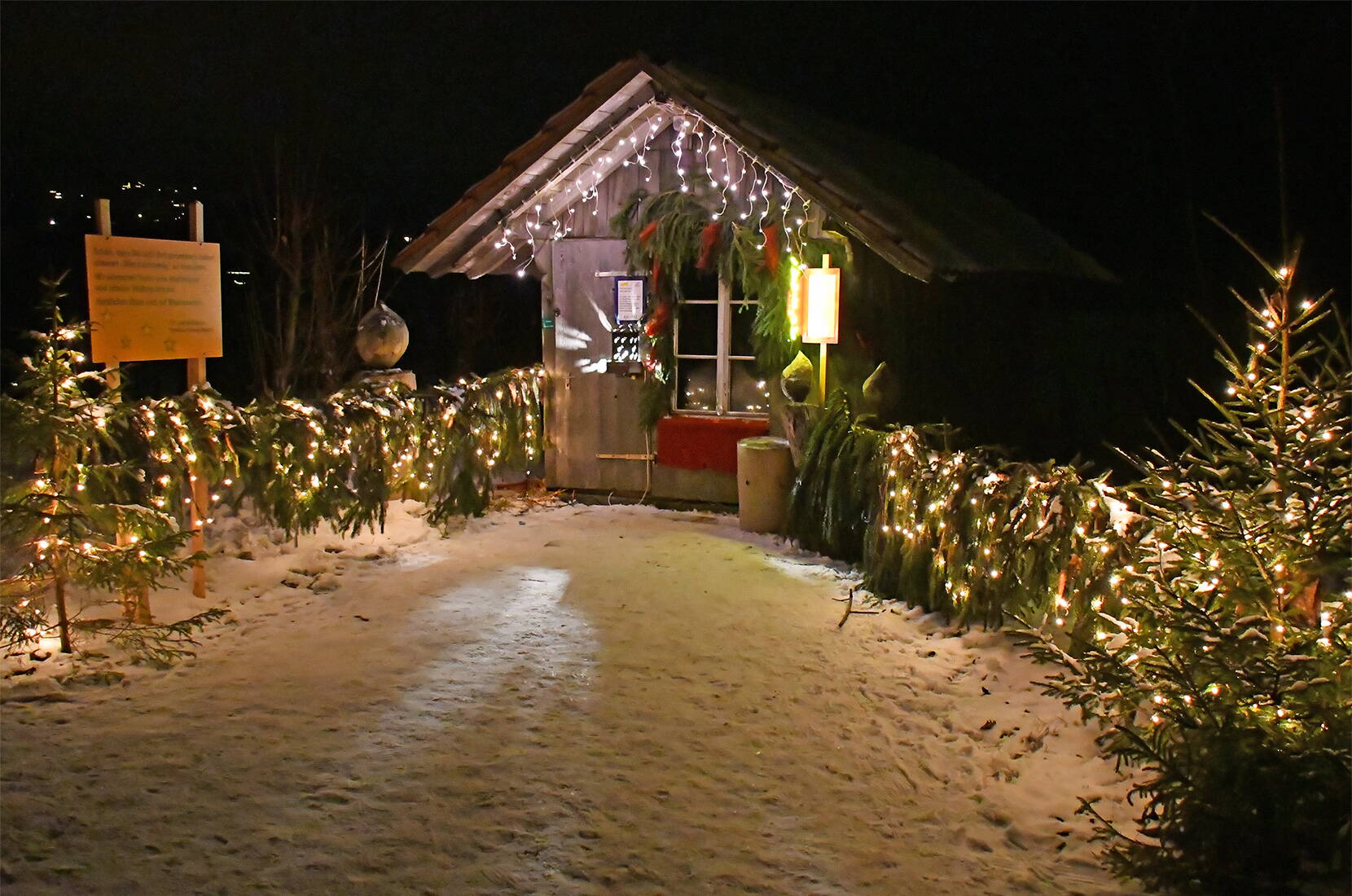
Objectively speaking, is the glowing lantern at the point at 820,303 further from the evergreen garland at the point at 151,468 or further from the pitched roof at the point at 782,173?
the evergreen garland at the point at 151,468

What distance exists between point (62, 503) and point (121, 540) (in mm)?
722

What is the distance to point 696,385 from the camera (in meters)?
10.7

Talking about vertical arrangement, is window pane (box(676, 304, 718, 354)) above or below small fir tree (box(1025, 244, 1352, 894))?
above

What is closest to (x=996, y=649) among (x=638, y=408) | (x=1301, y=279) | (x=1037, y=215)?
(x=638, y=408)

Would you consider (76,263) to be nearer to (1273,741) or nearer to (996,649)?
(996,649)

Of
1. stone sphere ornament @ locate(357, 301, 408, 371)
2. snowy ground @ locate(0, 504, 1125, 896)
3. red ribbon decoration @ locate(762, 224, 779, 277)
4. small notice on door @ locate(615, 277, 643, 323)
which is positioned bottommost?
snowy ground @ locate(0, 504, 1125, 896)

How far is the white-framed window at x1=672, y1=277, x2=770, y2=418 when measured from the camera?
10.3m

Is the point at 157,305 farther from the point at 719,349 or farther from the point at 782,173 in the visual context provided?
the point at 719,349

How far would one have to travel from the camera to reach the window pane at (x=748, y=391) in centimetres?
1034

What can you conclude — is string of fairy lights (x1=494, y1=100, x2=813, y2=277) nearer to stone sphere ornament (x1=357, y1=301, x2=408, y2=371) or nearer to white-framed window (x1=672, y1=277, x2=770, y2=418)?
white-framed window (x1=672, y1=277, x2=770, y2=418)

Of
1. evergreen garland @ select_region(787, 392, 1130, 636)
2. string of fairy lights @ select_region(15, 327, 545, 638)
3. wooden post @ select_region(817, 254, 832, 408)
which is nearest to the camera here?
evergreen garland @ select_region(787, 392, 1130, 636)

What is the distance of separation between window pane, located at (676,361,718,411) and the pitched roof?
85.9 inches

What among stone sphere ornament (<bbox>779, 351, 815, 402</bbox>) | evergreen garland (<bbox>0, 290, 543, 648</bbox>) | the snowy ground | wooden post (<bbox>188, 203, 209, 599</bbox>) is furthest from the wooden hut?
wooden post (<bbox>188, 203, 209, 599</bbox>)

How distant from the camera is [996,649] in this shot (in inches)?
237
